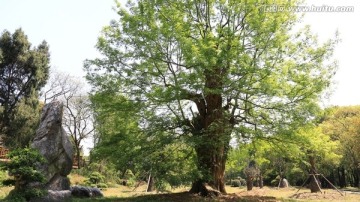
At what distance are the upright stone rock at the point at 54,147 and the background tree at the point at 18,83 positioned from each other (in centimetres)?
1315

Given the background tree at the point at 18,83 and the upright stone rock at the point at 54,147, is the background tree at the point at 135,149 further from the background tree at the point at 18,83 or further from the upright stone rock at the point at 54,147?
the background tree at the point at 18,83

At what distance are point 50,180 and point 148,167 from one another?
15.5 feet

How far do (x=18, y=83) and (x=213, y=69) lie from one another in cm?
2095

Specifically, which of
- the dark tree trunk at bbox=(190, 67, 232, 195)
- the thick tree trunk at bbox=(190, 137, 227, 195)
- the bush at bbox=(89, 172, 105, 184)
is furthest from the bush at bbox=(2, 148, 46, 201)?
the bush at bbox=(89, 172, 105, 184)

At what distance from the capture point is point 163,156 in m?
11.6

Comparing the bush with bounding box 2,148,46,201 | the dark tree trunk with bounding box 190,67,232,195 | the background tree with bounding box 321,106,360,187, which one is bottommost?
the bush with bounding box 2,148,46,201

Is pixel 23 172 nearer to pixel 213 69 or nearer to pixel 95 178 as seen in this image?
pixel 213 69

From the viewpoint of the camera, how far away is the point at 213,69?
1133 cm

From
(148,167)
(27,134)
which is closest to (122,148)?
(148,167)

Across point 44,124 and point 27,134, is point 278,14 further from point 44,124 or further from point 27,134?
point 27,134

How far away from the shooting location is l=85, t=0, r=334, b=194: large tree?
11102 mm

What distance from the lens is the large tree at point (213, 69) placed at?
437 inches

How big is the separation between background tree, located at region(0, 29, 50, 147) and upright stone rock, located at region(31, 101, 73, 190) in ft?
43.2

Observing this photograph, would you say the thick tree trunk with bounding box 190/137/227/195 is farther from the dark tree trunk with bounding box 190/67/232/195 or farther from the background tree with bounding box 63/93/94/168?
the background tree with bounding box 63/93/94/168
